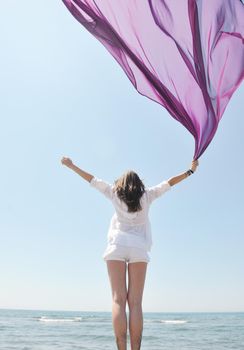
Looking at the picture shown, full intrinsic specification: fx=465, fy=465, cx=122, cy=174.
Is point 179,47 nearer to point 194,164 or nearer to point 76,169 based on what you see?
point 194,164

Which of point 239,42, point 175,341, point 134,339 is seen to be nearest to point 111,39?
point 239,42

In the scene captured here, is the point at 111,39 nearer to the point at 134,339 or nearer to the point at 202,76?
the point at 202,76

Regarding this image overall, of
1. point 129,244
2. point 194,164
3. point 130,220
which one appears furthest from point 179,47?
point 129,244

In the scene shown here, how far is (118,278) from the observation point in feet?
15.3

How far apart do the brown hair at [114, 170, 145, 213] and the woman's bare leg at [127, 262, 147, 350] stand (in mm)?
596

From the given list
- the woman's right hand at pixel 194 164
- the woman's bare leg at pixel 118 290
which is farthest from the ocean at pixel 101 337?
the woman's right hand at pixel 194 164

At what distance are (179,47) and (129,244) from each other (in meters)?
2.77

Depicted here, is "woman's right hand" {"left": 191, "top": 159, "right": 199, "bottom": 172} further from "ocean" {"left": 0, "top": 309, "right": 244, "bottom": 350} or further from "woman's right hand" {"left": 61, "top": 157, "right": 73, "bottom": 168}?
"ocean" {"left": 0, "top": 309, "right": 244, "bottom": 350}

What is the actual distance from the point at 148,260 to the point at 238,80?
108 inches

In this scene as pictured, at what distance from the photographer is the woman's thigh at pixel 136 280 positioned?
4.68 m

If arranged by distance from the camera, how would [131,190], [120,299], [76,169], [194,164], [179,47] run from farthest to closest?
1. [179,47]
2. [194,164]
3. [76,169]
4. [131,190]
5. [120,299]

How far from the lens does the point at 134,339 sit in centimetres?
462

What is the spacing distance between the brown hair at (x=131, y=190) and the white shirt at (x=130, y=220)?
0.05 meters

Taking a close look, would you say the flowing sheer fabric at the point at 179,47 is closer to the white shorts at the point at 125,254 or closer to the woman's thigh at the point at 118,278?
the white shorts at the point at 125,254
